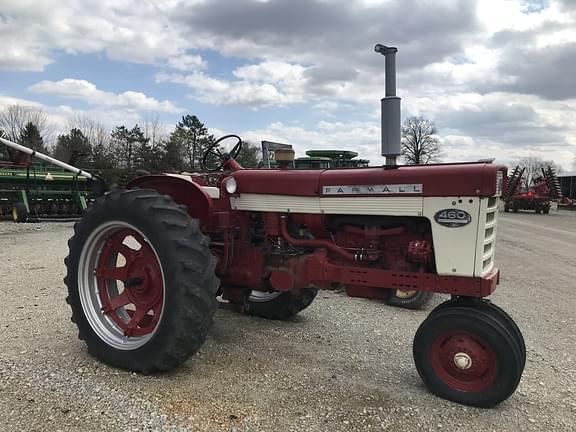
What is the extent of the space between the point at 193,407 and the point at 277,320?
1.88 metres

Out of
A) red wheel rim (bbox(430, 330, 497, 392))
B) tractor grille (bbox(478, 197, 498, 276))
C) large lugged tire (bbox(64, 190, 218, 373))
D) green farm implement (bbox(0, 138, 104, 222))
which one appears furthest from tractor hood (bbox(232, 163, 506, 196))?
green farm implement (bbox(0, 138, 104, 222))

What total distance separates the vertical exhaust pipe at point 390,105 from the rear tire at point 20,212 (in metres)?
13.1

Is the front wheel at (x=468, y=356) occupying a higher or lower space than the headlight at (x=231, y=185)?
lower

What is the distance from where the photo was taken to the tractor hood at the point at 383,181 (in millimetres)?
3047

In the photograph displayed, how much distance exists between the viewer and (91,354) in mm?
3656

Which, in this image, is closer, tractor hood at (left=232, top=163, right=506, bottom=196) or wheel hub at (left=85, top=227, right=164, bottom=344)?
tractor hood at (left=232, top=163, right=506, bottom=196)

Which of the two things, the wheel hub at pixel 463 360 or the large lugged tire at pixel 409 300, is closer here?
the wheel hub at pixel 463 360

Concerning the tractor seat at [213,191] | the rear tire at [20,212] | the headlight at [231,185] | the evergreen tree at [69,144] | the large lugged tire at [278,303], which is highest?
the evergreen tree at [69,144]

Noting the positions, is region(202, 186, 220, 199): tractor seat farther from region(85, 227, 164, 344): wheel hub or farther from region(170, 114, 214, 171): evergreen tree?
region(170, 114, 214, 171): evergreen tree

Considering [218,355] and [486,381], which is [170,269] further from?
[486,381]

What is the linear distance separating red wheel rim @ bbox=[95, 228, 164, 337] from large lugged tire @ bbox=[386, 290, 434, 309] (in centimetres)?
279

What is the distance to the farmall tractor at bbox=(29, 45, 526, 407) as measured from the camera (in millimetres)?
3086

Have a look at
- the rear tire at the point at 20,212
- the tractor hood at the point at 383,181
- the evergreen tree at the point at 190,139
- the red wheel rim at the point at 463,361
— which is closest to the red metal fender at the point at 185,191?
the tractor hood at the point at 383,181

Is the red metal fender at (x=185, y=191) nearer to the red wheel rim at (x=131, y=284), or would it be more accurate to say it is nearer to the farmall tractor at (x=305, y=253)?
the farmall tractor at (x=305, y=253)
